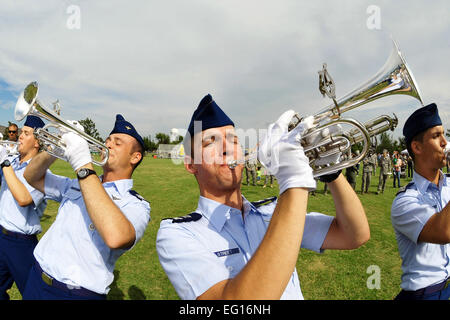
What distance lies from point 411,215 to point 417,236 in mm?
209

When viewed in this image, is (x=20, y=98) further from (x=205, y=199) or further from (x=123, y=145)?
(x=205, y=199)

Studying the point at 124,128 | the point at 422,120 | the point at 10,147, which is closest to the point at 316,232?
the point at 422,120

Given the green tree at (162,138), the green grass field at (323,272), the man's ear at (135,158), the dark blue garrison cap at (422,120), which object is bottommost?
the green grass field at (323,272)

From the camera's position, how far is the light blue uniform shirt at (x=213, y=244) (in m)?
1.30

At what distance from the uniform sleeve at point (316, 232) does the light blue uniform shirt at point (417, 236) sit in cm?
115

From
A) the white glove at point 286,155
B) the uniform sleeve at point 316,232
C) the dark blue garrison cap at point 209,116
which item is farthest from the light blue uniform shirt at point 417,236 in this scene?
the dark blue garrison cap at point 209,116

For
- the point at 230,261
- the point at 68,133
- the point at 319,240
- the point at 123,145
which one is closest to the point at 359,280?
the point at 319,240

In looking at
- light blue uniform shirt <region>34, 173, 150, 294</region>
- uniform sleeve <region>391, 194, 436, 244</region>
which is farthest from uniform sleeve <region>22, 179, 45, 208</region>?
Result: uniform sleeve <region>391, 194, 436, 244</region>

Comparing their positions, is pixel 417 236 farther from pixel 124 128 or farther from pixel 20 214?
pixel 20 214

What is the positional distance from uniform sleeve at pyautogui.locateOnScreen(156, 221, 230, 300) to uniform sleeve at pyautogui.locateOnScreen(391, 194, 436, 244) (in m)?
2.16

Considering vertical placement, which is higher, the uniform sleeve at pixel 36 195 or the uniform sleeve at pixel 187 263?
the uniform sleeve at pixel 36 195

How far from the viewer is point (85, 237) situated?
219 cm

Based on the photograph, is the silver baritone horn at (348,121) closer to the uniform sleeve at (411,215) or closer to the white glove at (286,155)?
the white glove at (286,155)

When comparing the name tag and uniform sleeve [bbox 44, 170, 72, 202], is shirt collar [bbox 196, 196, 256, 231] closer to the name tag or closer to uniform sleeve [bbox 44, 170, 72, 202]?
the name tag
